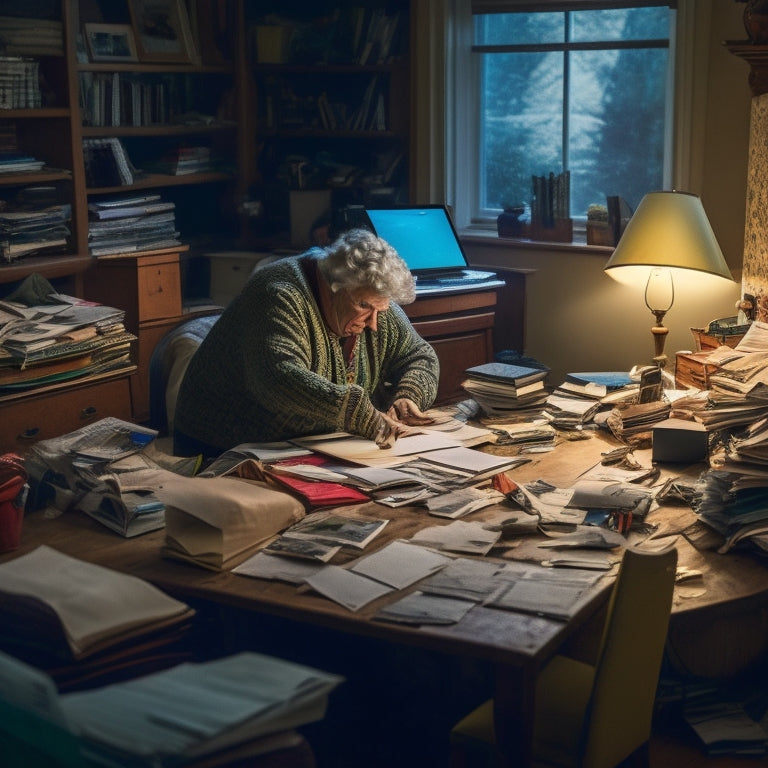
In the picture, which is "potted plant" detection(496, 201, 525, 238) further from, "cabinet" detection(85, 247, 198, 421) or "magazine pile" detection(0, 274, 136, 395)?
"magazine pile" detection(0, 274, 136, 395)

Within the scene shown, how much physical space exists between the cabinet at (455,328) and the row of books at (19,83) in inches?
66.8

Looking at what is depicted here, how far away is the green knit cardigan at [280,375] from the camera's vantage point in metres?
3.26

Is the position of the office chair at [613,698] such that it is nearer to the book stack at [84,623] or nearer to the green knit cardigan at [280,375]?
the book stack at [84,623]

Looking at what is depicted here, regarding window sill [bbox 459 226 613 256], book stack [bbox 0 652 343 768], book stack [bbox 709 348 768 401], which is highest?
window sill [bbox 459 226 613 256]

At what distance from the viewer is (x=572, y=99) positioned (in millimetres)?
5371

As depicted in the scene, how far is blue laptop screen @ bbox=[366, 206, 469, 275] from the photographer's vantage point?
492cm

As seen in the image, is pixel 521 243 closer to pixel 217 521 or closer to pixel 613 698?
pixel 217 521

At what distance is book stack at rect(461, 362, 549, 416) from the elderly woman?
0.51ft

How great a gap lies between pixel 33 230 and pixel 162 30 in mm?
1293

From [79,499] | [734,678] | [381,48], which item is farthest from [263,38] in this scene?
[734,678]

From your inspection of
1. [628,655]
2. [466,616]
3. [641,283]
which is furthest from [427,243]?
[628,655]

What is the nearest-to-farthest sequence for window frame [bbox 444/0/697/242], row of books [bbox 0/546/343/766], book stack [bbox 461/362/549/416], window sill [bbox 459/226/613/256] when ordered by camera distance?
row of books [bbox 0/546/343/766] < book stack [bbox 461/362/549/416] < window frame [bbox 444/0/697/242] < window sill [bbox 459/226/613/256]

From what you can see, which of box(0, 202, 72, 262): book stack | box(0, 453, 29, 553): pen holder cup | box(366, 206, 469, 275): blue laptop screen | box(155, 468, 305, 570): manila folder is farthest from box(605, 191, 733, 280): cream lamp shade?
box(0, 453, 29, 553): pen holder cup

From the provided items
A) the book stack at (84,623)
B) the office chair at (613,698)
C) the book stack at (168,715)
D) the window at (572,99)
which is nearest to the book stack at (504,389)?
the office chair at (613,698)
